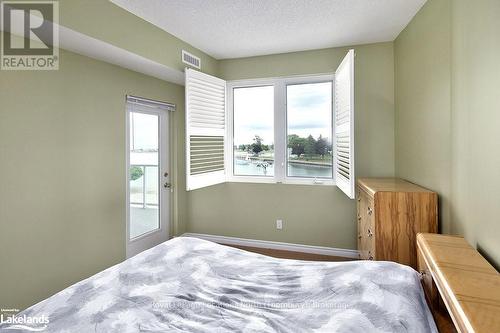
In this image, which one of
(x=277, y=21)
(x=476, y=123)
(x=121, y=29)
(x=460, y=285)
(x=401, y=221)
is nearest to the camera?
(x=460, y=285)

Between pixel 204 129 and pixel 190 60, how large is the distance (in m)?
0.85

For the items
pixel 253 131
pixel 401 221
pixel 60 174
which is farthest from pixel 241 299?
pixel 253 131

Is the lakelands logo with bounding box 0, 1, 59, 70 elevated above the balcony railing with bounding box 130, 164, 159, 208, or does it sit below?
above

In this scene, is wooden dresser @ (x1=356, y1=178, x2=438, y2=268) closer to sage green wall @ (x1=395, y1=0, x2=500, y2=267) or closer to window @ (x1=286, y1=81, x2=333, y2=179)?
sage green wall @ (x1=395, y1=0, x2=500, y2=267)

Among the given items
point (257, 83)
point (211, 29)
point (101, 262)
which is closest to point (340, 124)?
point (257, 83)

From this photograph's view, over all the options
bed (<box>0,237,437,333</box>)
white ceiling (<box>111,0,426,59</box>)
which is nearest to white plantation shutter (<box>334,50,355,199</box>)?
white ceiling (<box>111,0,426,59</box>)

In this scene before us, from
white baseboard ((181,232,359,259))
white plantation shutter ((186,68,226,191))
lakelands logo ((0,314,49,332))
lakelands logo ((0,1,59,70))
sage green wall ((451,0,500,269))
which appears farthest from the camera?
white baseboard ((181,232,359,259))

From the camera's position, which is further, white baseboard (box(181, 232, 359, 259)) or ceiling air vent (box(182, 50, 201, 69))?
white baseboard (box(181, 232, 359, 259))

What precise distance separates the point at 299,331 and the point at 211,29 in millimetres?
2873

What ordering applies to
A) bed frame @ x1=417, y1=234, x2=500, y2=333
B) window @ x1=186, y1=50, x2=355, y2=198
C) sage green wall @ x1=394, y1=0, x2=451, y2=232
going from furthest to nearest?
window @ x1=186, y1=50, x2=355, y2=198 → sage green wall @ x1=394, y1=0, x2=451, y2=232 → bed frame @ x1=417, y1=234, x2=500, y2=333

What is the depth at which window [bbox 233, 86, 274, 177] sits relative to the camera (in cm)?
389

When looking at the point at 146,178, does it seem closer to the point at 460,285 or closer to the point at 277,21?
the point at 277,21

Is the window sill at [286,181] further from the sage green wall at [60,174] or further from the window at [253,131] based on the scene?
the sage green wall at [60,174]

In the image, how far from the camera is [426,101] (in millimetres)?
2389
